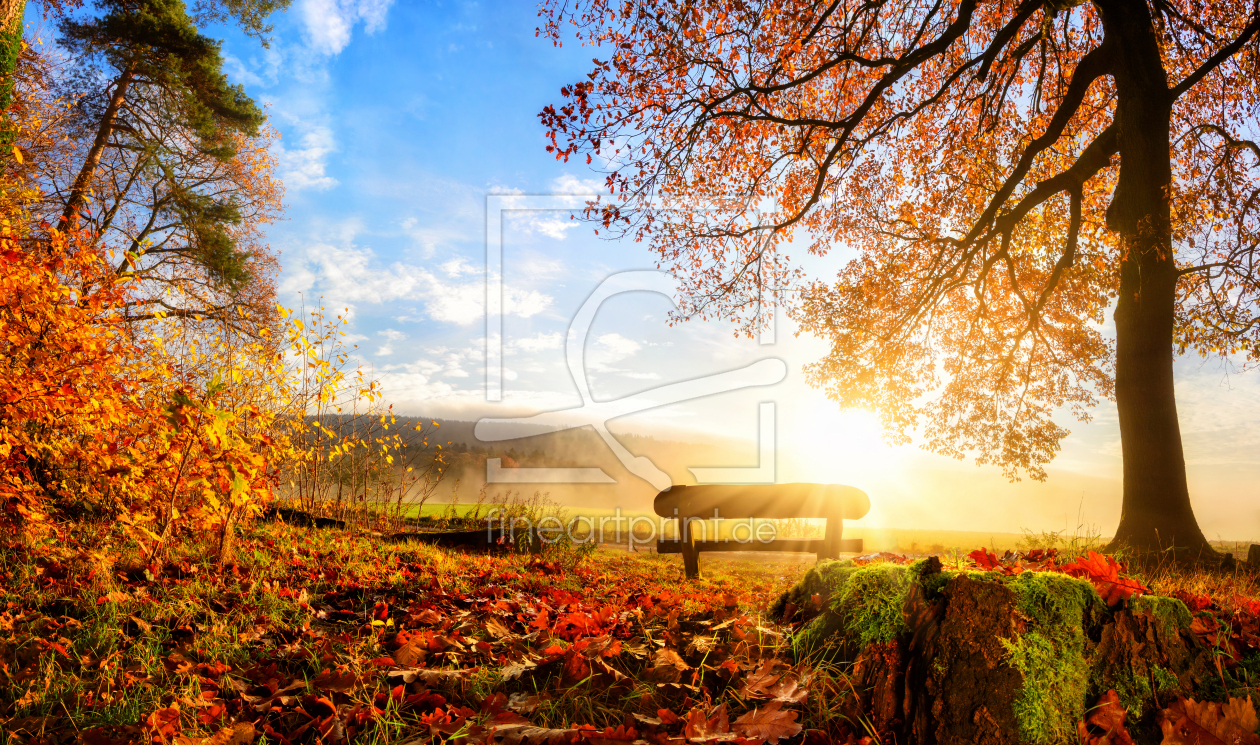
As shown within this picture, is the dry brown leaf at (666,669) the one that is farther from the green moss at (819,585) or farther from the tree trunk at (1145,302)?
the tree trunk at (1145,302)

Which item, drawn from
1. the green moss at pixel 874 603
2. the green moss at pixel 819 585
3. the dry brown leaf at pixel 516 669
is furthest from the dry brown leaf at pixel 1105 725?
the dry brown leaf at pixel 516 669

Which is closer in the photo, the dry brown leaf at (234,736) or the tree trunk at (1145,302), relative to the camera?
the dry brown leaf at (234,736)

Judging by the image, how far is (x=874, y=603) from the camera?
220 centimetres

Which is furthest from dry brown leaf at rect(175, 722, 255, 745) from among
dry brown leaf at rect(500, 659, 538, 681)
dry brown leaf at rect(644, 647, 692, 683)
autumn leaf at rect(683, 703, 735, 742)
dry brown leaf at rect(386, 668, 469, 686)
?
autumn leaf at rect(683, 703, 735, 742)

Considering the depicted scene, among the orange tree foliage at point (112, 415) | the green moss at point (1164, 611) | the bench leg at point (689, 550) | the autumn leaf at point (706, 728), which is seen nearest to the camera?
the autumn leaf at point (706, 728)

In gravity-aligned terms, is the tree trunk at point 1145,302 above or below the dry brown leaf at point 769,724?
above

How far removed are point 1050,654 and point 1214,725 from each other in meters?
0.41

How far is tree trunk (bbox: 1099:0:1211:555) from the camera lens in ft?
21.9

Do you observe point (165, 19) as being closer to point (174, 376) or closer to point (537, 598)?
point (174, 376)

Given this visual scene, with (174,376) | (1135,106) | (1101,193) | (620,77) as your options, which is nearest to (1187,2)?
(1101,193)

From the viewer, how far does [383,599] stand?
377cm

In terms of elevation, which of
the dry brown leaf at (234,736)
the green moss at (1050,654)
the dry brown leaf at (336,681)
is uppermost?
the green moss at (1050,654)

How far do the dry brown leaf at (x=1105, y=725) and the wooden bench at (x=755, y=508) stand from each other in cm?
561

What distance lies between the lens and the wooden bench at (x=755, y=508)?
7523 mm
